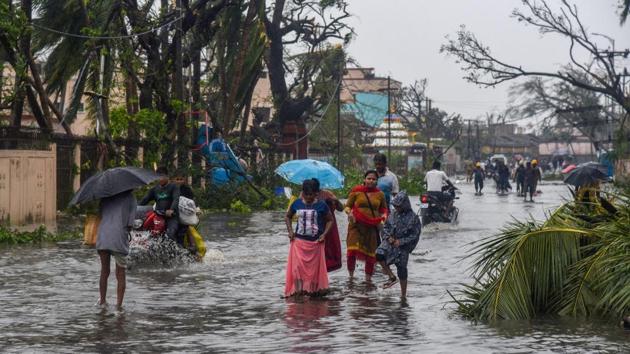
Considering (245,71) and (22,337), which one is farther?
(245,71)

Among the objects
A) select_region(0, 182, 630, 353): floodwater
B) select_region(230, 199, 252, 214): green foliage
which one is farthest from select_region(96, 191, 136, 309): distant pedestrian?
select_region(230, 199, 252, 214): green foliage

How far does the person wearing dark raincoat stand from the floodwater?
0.48 m

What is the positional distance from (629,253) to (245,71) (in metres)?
32.9

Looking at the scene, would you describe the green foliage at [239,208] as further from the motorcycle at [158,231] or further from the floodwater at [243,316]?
the motorcycle at [158,231]

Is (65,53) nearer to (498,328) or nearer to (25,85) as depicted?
(25,85)

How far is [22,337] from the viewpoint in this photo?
447 inches

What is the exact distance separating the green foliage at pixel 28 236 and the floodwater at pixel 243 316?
9.29ft

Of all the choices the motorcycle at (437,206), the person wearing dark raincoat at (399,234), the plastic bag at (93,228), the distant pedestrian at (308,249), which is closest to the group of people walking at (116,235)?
the plastic bag at (93,228)

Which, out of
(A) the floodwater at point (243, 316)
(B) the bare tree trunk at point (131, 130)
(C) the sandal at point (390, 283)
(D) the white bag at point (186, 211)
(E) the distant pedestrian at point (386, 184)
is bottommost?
(A) the floodwater at point (243, 316)

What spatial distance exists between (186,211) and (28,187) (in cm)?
911

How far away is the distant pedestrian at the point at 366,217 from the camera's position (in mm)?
16734

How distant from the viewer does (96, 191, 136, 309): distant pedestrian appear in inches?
529

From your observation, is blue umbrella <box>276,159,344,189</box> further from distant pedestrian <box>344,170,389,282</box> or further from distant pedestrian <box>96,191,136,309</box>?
distant pedestrian <box>96,191,136,309</box>

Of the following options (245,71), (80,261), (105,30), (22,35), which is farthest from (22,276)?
(245,71)
